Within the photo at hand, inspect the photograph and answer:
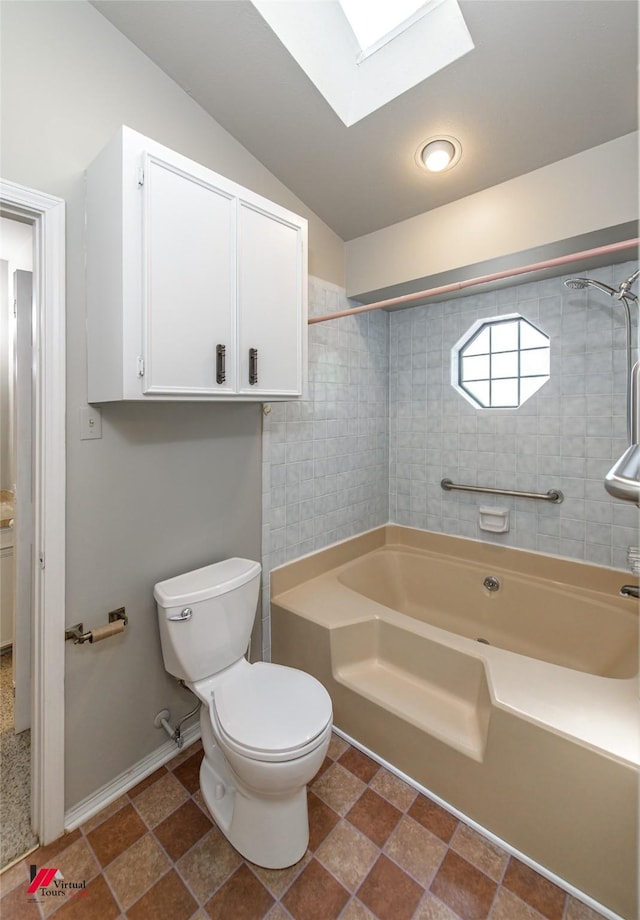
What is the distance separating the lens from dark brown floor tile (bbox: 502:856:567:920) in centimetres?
117

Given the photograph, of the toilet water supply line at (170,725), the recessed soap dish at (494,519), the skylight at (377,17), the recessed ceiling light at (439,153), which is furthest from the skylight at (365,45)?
the toilet water supply line at (170,725)

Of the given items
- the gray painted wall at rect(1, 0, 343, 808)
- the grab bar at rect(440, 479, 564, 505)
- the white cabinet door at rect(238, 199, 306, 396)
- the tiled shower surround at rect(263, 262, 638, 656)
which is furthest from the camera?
the grab bar at rect(440, 479, 564, 505)

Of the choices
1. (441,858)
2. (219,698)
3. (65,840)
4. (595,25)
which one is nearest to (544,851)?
(441,858)

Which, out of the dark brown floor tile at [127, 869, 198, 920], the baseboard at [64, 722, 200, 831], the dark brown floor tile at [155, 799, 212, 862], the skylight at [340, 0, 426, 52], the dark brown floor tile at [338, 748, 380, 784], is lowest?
the dark brown floor tile at [127, 869, 198, 920]

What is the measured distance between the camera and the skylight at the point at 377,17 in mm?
1416

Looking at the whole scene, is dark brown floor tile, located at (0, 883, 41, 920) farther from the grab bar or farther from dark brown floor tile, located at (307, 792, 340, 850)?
the grab bar

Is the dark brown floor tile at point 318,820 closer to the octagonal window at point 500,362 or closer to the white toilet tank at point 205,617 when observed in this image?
the white toilet tank at point 205,617

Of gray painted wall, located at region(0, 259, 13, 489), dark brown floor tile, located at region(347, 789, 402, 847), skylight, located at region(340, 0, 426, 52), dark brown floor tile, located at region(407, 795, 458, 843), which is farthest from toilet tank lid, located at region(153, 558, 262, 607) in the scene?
skylight, located at region(340, 0, 426, 52)

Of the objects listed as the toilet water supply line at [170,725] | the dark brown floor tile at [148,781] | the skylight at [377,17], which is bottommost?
the dark brown floor tile at [148,781]

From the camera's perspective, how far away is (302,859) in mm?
1299

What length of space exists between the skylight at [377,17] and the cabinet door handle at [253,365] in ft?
4.10

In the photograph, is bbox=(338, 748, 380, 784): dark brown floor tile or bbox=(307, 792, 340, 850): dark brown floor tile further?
bbox=(338, 748, 380, 784): dark brown floor tile

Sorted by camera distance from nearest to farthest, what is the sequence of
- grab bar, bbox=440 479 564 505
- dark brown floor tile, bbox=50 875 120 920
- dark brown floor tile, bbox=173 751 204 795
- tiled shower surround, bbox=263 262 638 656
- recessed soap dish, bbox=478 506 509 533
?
dark brown floor tile, bbox=50 875 120 920
dark brown floor tile, bbox=173 751 204 795
tiled shower surround, bbox=263 262 638 656
grab bar, bbox=440 479 564 505
recessed soap dish, bbox=478 506 509 533

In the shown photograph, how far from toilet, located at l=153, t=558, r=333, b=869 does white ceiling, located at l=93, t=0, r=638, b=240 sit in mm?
1863
